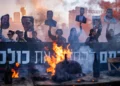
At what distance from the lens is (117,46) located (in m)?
A: 9.42

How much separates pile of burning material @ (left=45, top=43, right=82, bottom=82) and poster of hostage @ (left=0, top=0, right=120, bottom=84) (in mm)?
40

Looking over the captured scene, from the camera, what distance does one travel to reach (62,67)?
6.86 m

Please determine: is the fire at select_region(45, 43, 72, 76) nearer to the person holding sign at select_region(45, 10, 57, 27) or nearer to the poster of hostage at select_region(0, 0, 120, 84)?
the poster of hostage at select_region(0, 0, 120, 84)

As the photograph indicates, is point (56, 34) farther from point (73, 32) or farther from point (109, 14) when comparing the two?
point (109, 14)

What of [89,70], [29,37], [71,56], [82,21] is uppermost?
[82,21]

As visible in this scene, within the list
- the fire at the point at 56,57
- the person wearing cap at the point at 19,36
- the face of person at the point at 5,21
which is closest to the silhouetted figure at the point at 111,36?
the fire at the point at 56,57

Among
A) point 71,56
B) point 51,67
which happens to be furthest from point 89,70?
point 51,67

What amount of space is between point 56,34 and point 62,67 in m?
2.16

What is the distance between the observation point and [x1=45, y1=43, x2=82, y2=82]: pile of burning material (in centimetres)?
660

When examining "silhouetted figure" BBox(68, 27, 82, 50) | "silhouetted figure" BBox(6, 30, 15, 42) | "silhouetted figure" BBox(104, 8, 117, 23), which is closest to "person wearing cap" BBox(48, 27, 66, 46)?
"silhouetted figure" BBox(68, 27, 82, 50)

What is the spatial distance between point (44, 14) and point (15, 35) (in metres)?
A: 1.40

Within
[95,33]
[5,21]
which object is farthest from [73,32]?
[5,21]

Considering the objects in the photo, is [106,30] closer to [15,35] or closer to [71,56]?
[71,56]

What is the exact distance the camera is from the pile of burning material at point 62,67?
260 inches
